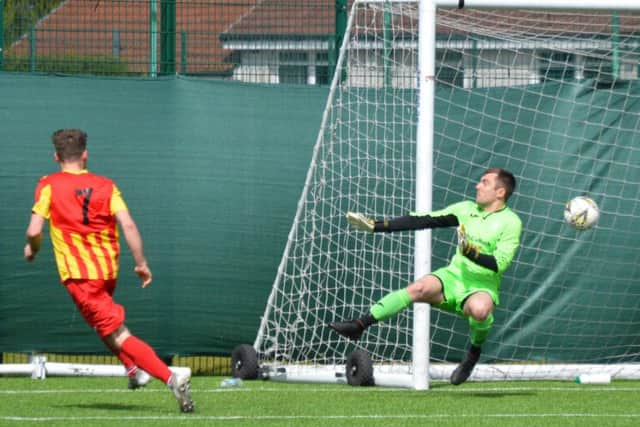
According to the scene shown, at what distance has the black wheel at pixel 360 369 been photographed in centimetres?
916

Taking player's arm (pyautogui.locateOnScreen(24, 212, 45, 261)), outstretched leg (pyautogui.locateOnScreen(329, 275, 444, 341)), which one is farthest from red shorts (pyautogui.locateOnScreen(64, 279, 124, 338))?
outstretched leg (pyautogui.locateOnScreen(329, 275, 444, 341))

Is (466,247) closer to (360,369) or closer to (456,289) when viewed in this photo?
(456,289)

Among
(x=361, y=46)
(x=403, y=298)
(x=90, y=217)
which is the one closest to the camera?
(x=90, y=217)

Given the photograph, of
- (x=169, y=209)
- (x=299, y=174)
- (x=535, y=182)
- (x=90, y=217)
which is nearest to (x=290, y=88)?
(x=299, y=174)

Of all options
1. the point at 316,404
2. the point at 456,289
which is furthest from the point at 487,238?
the point at 316,404

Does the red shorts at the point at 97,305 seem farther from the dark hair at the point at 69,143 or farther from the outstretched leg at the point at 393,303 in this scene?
the outstretched leg at the point at 393,303

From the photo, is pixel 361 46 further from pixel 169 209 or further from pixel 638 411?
pixel 638 411

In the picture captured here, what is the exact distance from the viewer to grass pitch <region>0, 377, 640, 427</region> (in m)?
6.87

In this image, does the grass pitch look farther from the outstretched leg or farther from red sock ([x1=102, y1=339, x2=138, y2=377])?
the outstretched leg

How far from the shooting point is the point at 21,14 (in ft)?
33.9

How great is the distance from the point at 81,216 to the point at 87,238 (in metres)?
0.13

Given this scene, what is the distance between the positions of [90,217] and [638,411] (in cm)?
341

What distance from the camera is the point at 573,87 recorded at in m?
10.6

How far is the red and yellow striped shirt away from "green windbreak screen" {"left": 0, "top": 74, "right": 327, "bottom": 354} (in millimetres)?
3052
